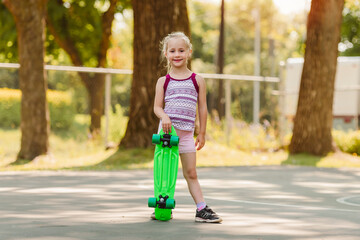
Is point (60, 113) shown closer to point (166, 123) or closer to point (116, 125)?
point (116, 125)

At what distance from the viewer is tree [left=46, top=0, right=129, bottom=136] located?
25.4m

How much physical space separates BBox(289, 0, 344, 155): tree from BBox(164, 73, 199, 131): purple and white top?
947 centimetres

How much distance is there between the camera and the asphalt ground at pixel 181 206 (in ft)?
19.5

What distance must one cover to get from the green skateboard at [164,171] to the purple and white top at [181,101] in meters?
0.14

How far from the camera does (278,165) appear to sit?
14.3 m

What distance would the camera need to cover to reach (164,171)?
6520 mm

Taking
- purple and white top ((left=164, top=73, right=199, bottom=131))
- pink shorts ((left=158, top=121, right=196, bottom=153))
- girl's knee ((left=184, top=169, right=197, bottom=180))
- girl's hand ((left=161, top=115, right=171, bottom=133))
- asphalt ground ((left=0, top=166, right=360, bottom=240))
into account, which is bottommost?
asphalt ground ((left=0, top=166, right=360, bottom=240))

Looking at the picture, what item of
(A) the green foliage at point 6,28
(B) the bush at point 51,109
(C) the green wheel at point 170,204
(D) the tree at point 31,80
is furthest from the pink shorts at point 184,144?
(A) the green foliage at point 6,28

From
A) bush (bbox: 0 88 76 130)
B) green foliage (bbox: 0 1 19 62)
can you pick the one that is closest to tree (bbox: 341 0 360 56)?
green foliage (bbox: 0 1 19 62)

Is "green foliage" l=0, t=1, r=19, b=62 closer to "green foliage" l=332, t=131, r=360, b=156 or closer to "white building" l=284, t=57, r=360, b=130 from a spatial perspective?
"white building" l=284, t=57, r=360, b=130

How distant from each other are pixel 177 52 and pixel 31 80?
7971 millimetres

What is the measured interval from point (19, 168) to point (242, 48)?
6317 cm

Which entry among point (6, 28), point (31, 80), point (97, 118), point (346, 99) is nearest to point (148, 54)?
point (31, 80)

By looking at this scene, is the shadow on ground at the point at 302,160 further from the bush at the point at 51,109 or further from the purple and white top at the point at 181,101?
the purple and white top at the point at 181,101
